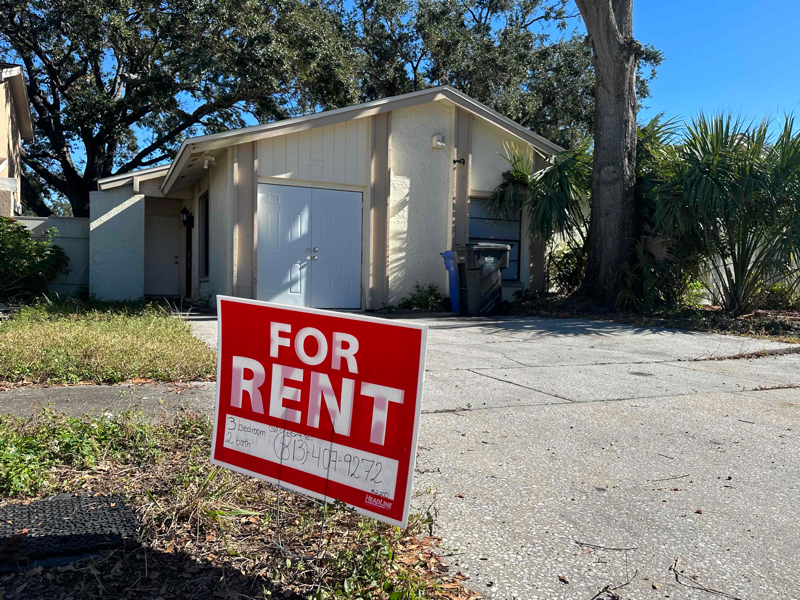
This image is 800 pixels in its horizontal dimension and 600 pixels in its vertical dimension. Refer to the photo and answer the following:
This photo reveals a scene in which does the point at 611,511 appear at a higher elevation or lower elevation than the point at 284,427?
lower

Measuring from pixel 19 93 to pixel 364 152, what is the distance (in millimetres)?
9414

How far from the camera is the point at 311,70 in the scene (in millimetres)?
18359

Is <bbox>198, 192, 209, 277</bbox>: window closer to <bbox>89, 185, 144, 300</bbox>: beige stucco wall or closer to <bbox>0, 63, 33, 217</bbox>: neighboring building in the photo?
<bbox>89, 185, 144, 300</bbox>: beige stucco wall

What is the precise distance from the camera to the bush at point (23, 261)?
39.3ft

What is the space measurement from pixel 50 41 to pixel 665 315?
19859mm

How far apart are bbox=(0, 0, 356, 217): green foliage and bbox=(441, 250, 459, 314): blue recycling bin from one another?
9.26m

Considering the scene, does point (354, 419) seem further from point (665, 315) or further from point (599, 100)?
point (599, 100)

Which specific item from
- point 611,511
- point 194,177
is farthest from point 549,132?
point 611,511

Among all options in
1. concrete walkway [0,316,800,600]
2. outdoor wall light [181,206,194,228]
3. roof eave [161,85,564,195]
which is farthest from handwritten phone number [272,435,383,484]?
outdoor wall light [181,206,194,228]

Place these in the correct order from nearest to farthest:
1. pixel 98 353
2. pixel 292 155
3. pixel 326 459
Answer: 1. pixel 326 459
2. pixel 98 353
3. pixel 292 155

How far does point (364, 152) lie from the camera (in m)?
11.8

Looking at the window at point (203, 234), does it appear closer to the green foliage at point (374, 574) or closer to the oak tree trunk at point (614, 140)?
the oak tree trunk at point (614, 140)

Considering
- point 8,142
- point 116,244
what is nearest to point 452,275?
point 116,244

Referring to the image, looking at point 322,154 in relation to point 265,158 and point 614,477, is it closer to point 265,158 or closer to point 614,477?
point 265,158
